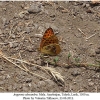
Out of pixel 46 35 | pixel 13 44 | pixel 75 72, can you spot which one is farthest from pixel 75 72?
pixel 13 44

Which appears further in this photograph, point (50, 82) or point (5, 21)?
point (5, 21)

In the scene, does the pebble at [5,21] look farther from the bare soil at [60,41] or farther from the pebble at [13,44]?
the pebble at [13,44]

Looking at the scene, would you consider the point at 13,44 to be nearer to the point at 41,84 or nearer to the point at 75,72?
the point at 41,84

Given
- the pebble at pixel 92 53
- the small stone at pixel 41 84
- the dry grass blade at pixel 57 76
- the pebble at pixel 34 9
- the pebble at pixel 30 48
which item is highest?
the pebble at pixel 34 9

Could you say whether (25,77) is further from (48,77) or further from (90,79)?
(90,79)

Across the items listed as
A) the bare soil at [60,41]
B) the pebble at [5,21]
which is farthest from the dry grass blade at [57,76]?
the pebble at [5,21]

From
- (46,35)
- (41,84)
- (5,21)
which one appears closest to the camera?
(41,84)

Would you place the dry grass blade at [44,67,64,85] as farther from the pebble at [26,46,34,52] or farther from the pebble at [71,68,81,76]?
the pebble at [26,46,34,52]
